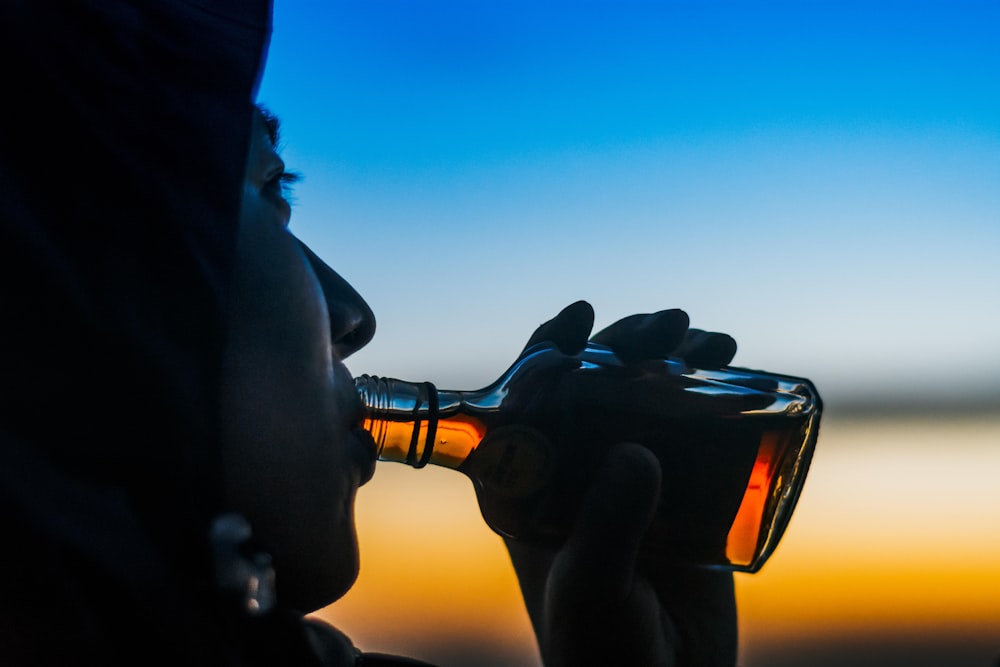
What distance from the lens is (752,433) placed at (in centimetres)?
74

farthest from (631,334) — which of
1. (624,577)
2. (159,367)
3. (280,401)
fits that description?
(159,367)

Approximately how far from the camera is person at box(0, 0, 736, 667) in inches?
17.1

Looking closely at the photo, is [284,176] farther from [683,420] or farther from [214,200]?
[683,420]

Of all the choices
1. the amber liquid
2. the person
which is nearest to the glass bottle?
the amber liquid

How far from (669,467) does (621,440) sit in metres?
0.05

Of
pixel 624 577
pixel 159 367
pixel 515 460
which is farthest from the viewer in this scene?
pixel 624 577

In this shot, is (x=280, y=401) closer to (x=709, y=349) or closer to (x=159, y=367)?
(x=159, y=367)

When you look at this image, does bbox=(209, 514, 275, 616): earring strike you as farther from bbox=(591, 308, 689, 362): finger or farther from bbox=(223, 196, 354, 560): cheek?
bbox=(591, 308, 689, 362): finger

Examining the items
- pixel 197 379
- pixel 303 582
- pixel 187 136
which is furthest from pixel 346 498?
pixel 187 136

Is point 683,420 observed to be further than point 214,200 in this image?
Yes

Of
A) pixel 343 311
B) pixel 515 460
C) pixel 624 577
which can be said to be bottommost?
pixel 624 577

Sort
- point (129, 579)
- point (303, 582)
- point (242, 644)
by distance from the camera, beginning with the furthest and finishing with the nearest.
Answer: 1. point (303, 582)
2. point (242, 644)
3. point (129, 579)

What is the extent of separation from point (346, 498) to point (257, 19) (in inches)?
15.1

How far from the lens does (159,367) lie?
→ 0.48 metres
